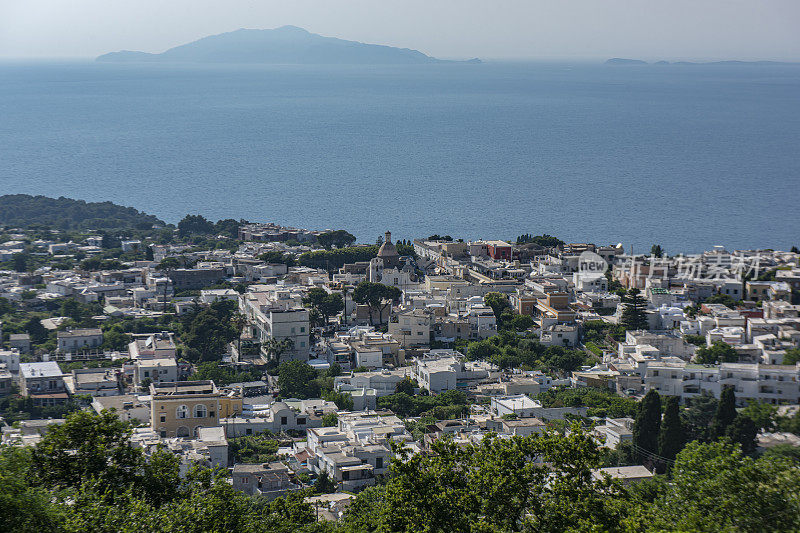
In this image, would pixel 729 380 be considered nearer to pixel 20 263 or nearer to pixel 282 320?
pixel 282 320

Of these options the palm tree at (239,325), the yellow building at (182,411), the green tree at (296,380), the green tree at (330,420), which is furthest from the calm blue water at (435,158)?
the yellow building at (182,411)

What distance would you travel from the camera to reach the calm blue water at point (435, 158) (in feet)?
155

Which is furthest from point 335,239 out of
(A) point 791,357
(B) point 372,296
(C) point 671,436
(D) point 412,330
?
(C) point 671,436

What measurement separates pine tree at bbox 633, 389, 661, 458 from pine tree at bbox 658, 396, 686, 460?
0.31 feet

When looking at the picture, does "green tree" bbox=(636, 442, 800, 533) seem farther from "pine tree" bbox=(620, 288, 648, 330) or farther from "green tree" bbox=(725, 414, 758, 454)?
"pine tree" bbox=(620, 288, 648, 330)

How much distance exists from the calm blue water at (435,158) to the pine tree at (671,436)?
78.4ft

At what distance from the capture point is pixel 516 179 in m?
58.8

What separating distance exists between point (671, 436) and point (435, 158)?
170 ft

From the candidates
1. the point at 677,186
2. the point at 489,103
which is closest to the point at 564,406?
the point at 677,186

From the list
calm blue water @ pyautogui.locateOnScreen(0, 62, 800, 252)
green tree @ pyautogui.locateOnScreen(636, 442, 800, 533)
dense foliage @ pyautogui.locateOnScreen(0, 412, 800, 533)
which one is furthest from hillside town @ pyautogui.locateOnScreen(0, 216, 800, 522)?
calm blue water @ pyautogui.locateOnScreen(0, 62, 800, 252)

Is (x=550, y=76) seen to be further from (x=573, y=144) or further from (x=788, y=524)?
(x=788, y=524)

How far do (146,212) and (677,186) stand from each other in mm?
27800

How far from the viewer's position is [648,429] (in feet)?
55.0

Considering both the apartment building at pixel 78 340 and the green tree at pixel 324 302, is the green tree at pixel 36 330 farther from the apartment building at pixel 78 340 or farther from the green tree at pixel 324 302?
the green tree at pixel 324 302
